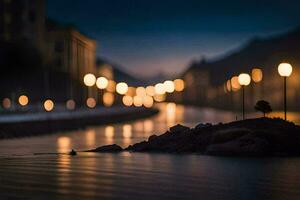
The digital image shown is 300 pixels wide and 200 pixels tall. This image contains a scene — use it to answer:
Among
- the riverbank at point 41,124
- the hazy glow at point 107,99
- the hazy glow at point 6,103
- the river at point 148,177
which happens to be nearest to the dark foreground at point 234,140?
the river at point 148,177

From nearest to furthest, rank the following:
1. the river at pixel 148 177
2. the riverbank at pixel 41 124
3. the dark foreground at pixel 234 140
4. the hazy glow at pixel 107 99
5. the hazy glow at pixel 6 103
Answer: the river at pixel 148 177
the dark foreground at pixel 234 140
the riverbank at pixel 41 124
the hazy glow at pixel 6 103
the hazy glow at pixel 107 99

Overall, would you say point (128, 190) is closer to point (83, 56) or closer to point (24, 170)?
point (24, 170)

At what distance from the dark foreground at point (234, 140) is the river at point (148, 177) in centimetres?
150

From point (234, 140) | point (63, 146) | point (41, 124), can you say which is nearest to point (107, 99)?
point (41, 124)

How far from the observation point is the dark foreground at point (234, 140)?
21.3 m

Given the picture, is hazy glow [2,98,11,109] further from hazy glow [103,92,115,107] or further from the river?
hazy glow [103,92,115,107]

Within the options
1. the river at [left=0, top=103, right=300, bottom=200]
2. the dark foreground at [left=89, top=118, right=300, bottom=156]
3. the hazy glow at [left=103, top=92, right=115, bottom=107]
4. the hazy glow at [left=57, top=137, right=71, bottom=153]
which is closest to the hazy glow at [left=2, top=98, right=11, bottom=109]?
the hazy glow at [left=57, top=137, right=71, bottom=153]

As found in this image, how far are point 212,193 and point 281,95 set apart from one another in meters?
132

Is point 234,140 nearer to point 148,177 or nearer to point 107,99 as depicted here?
point 148,177

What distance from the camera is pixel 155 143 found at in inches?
942

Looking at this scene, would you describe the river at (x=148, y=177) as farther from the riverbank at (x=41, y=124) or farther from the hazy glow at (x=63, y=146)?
the riverbank at (x=41, y=124)

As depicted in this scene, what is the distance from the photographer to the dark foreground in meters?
21.3

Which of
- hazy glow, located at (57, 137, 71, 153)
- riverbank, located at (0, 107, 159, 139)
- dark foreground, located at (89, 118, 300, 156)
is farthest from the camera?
riverbank, located at (0, 107, 159, 139)

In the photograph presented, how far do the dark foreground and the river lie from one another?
150 cm
